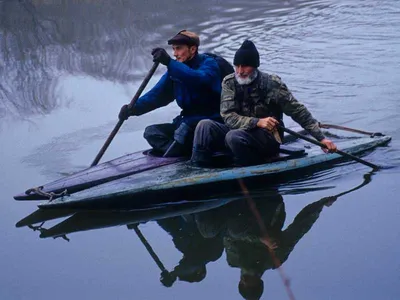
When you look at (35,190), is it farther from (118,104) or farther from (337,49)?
(337,49)

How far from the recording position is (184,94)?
7.20 metres

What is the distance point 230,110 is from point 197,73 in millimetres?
440

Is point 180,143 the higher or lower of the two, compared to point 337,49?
higher

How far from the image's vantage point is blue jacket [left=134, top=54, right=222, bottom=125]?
696 centimetres

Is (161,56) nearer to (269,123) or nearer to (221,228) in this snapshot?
(269,123)

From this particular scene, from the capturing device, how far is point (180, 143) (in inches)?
287

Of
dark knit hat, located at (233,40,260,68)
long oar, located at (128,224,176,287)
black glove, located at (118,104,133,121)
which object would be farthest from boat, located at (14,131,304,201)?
dark knit hat, located at (233,40,260,68)

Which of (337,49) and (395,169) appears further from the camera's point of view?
(337,49)

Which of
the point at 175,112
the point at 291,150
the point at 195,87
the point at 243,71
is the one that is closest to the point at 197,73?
the point at 195,87

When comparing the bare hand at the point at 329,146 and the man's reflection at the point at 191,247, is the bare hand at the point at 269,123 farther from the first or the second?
the man's reflection at the point at 191,247

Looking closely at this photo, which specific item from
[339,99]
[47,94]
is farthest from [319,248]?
[47,94]

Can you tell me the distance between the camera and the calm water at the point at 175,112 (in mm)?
5543

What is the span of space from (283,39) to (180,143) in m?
7.60

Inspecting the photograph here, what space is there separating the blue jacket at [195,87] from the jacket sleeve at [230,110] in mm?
234
